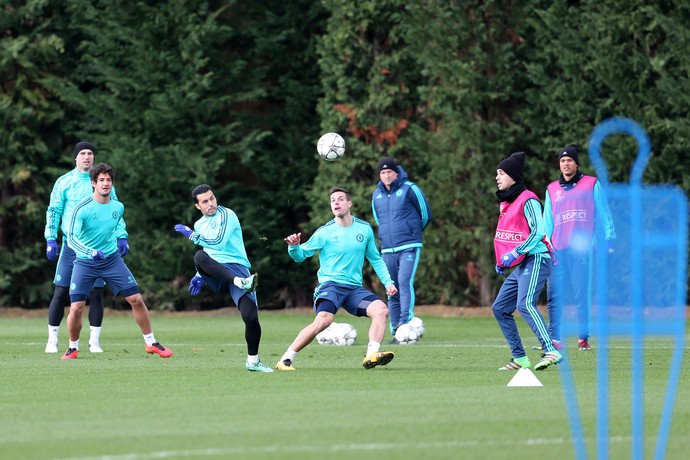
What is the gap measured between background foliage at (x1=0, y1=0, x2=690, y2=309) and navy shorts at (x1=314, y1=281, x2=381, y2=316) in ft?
29.9

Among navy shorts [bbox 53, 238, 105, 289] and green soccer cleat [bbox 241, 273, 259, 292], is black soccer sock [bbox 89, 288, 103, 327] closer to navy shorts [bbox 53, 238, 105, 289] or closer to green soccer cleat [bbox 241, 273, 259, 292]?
navy shorts [bbox 53, 238, 105, 289]

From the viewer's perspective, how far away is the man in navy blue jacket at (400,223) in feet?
55.9

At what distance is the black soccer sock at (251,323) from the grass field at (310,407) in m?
0.33

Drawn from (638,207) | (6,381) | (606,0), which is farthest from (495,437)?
(606,0)

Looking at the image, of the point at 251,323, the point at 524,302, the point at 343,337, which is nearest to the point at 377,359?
the point at 251,323

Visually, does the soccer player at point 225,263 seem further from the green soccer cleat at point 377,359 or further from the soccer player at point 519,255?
the soccer player at point 519,255

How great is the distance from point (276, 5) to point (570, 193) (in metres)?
12.3

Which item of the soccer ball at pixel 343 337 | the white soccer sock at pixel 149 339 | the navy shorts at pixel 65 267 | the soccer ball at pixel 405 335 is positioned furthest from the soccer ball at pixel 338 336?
the navy shorts at pixel 65 267

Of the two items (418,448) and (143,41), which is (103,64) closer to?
(143,41)

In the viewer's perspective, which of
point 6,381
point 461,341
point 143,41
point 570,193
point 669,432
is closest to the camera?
point 669,432

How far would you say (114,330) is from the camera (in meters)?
19.9

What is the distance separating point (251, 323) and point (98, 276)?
289cm

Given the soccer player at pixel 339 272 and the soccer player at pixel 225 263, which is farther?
the soccer player at pixel 339 272

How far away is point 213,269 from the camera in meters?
12.3
